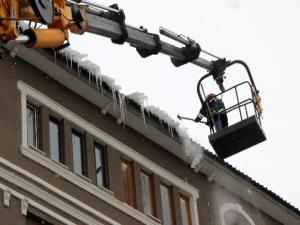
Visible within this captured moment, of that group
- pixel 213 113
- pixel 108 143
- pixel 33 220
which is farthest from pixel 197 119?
pixel 33 220

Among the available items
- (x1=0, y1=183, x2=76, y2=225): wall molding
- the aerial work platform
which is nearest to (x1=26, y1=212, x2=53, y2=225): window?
(x1=0, y1=183, x2=76, y2=225): wall molding

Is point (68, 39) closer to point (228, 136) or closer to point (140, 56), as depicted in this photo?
point (140, 56)

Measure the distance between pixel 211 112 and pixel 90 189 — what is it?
3393 millimetres

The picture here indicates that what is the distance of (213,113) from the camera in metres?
26.6

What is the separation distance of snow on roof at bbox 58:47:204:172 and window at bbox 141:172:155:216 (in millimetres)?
1337

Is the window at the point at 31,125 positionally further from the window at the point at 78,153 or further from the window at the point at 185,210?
Answer: the window at the point at 185,210

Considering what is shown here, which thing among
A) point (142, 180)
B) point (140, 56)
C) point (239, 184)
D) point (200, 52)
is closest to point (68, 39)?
point (140, 56)

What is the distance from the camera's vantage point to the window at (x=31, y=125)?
25.0 meters

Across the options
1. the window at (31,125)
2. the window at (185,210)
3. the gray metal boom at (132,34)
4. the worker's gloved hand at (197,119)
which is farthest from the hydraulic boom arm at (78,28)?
the window at (185,210)

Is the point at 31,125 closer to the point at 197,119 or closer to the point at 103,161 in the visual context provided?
the point at 103,161

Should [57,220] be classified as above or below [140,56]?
below

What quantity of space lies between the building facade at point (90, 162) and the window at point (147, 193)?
0.08 feet

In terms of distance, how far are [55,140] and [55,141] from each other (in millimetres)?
27

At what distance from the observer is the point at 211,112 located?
2667cm
